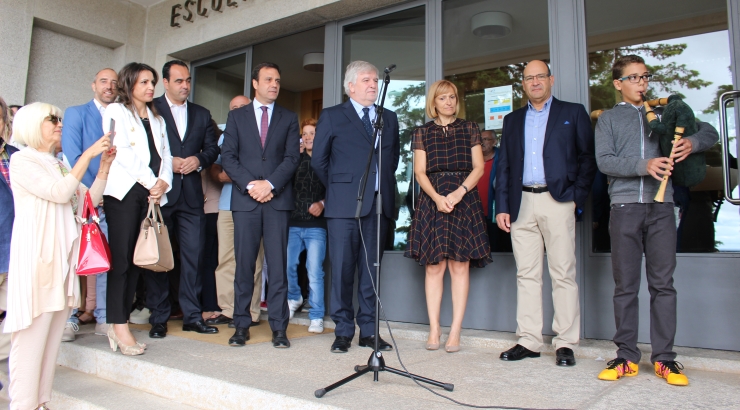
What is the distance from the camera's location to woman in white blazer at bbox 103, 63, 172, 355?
3473 mm

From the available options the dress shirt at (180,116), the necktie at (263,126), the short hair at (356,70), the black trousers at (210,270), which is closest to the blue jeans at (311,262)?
the black trousers at (210,270)

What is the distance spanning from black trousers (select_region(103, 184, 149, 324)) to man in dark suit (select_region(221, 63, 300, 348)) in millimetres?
630

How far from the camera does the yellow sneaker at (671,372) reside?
2.72 m

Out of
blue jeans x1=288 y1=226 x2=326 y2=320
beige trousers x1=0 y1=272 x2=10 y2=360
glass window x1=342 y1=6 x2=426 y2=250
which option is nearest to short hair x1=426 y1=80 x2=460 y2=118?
glass window x1=342 y1=6 x2=426 y2=250

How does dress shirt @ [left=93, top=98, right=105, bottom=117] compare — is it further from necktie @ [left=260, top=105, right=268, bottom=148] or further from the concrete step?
the concrete step

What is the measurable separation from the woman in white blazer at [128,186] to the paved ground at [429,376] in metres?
0.29

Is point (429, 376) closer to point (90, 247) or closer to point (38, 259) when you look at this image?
point (90, 247)

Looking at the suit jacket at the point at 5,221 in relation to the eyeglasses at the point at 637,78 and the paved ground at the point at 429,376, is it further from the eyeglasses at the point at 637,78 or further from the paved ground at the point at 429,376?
the eyeglasses at the point at 637,78

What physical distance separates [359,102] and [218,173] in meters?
1.57

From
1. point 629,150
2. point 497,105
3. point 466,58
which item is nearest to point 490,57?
point 466,58

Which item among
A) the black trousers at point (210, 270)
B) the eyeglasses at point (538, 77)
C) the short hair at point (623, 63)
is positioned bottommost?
the black trousers at point (210, 270)

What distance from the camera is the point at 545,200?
3.40 meters

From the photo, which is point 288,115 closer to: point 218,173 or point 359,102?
point 359,102

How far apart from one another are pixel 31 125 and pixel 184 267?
1607 millimetres
